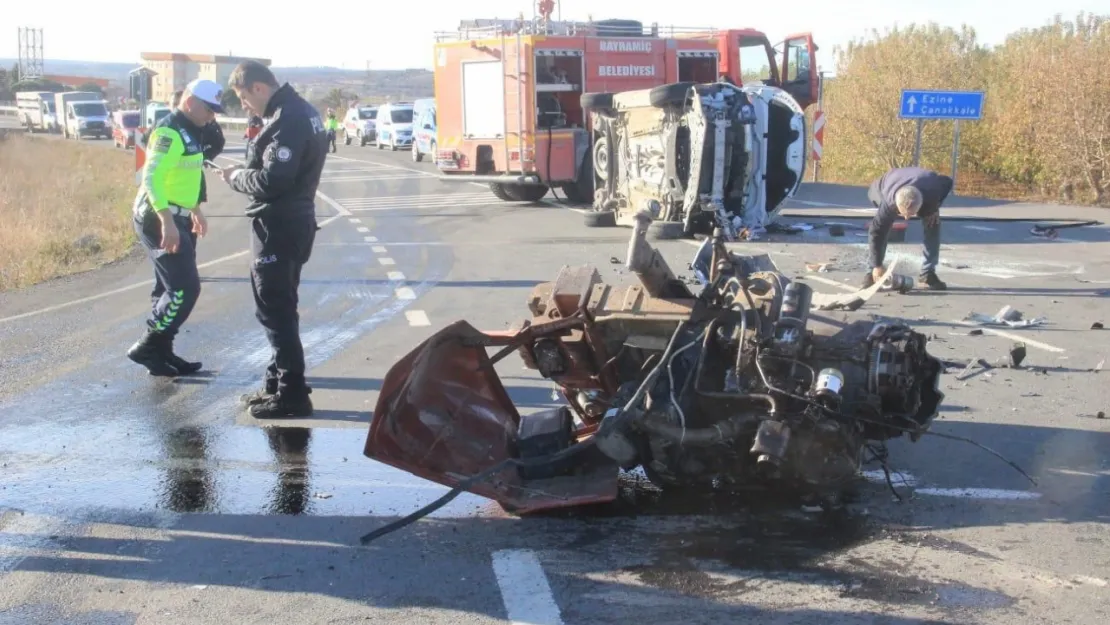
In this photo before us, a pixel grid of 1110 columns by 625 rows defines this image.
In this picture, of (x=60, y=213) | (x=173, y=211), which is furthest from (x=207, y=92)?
(x=60, y=213)

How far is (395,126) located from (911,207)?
3338cm

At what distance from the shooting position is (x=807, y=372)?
4852mm

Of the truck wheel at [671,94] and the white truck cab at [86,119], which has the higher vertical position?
the white truck cab at [86,119]

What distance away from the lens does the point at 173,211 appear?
7.62 meters

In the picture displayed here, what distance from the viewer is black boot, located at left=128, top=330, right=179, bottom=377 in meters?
7.58

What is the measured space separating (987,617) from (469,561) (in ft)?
6.36

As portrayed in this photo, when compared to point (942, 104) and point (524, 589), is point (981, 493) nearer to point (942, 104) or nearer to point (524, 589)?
point (524, 589)

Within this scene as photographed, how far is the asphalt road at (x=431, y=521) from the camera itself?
13.5 ft

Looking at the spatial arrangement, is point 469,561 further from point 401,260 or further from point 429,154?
point 429,154

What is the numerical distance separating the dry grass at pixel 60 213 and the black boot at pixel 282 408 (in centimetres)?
638

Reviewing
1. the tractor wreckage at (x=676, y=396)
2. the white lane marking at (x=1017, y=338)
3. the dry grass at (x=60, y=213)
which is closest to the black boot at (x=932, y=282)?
the white lane marking at (x=1017, y=338)

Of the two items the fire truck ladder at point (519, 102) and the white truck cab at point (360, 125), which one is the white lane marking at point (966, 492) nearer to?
the fire truck ladder at point (519, 102)

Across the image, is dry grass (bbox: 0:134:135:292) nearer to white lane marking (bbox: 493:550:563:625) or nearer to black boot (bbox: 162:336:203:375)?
black boot (bbox: 162:336:203:375)

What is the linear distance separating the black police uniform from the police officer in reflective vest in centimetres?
117
